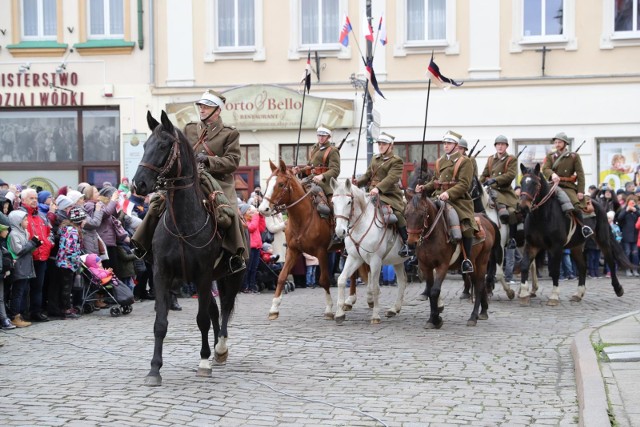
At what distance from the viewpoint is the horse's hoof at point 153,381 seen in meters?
9.98

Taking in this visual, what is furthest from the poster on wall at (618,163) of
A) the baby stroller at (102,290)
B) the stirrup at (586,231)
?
the baby stroller at (102,290)

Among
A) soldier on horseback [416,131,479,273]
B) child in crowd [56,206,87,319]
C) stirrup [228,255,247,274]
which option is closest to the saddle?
stirrup [228,255,247,274]

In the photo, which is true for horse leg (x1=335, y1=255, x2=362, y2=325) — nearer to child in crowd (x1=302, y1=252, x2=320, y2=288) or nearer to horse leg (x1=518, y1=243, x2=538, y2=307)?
horse leg (x1=518, y1=243, x2=538, y2=307)

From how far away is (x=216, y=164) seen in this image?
37.2 ft

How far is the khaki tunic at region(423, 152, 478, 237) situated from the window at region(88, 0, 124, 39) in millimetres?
16524

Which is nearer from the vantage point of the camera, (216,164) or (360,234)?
(216,164)

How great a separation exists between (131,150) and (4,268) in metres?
14.5

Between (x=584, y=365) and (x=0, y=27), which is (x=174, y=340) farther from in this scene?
(x=0, y=27)

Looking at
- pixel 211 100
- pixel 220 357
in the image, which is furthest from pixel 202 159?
pixel 220 357

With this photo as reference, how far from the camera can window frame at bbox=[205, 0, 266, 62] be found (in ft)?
95.7

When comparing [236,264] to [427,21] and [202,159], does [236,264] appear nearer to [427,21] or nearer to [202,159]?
[202,159]

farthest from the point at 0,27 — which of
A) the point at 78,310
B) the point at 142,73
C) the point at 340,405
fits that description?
the point at 340,405

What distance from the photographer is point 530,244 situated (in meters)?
18.4

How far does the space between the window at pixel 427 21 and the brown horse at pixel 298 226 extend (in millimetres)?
13725
